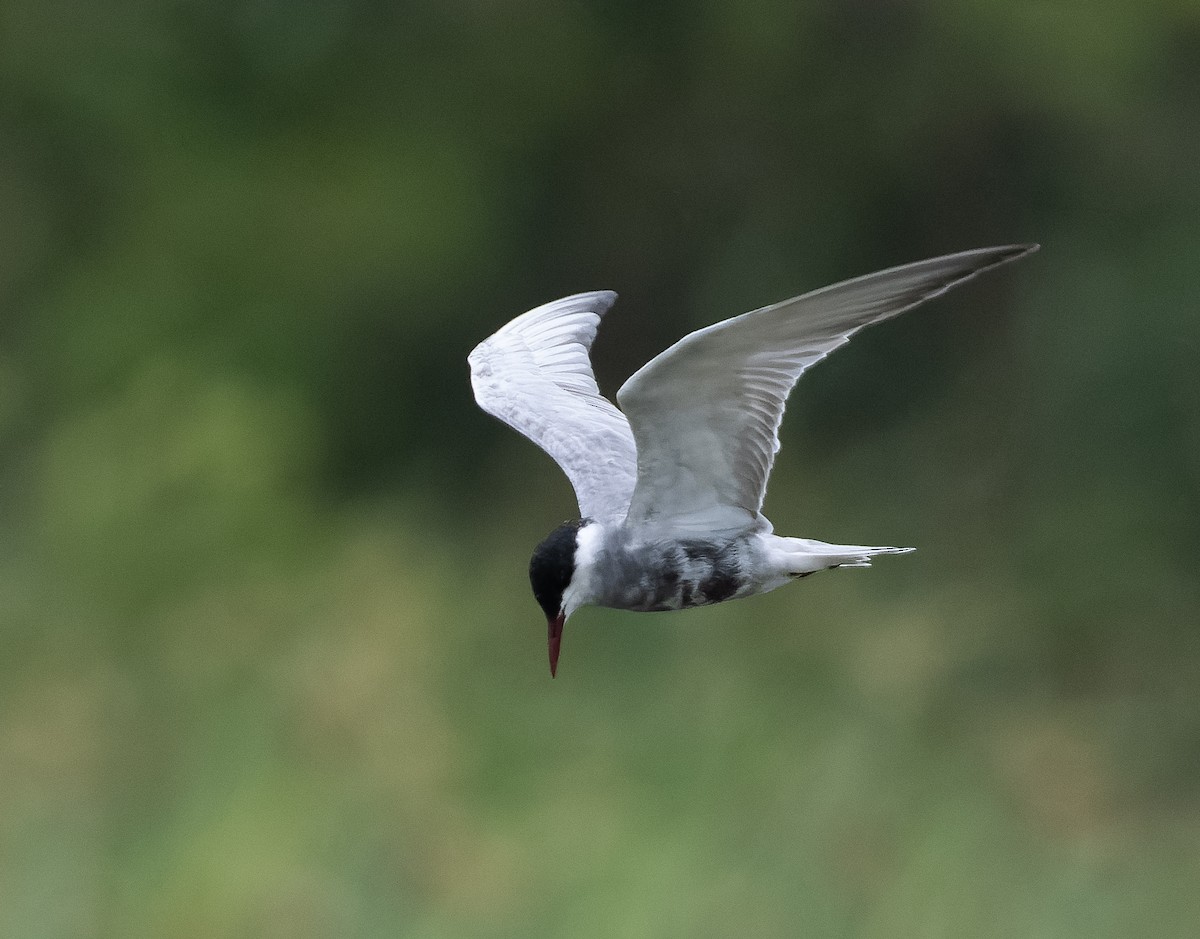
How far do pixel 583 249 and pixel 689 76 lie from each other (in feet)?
3.13

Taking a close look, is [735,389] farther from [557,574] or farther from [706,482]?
[557,574]

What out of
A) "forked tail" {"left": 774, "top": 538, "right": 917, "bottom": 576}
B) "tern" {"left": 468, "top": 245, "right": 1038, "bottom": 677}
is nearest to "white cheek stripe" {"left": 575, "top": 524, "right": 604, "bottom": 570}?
"tern" {"left": 468, "top": 245, "right": 1038, "bottom": 677}

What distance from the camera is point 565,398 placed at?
346 cm

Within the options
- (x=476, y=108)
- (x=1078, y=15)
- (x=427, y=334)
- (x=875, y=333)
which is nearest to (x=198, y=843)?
(x=427, y=334)

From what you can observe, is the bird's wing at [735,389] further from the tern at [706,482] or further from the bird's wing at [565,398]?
the bird's wing at [565,398]

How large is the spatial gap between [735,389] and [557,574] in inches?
16.8

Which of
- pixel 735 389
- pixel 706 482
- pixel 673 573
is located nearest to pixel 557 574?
pixel 673 573

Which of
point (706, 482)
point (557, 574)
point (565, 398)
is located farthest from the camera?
point (565, 398)

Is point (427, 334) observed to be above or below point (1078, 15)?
below

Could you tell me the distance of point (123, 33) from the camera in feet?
25.7

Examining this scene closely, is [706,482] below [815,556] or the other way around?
the other way around

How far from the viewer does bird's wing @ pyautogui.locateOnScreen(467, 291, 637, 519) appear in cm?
305

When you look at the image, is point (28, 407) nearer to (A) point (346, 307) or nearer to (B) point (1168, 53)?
(A) point (346, 307)

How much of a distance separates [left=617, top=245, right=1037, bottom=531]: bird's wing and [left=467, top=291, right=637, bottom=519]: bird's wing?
182 mm
